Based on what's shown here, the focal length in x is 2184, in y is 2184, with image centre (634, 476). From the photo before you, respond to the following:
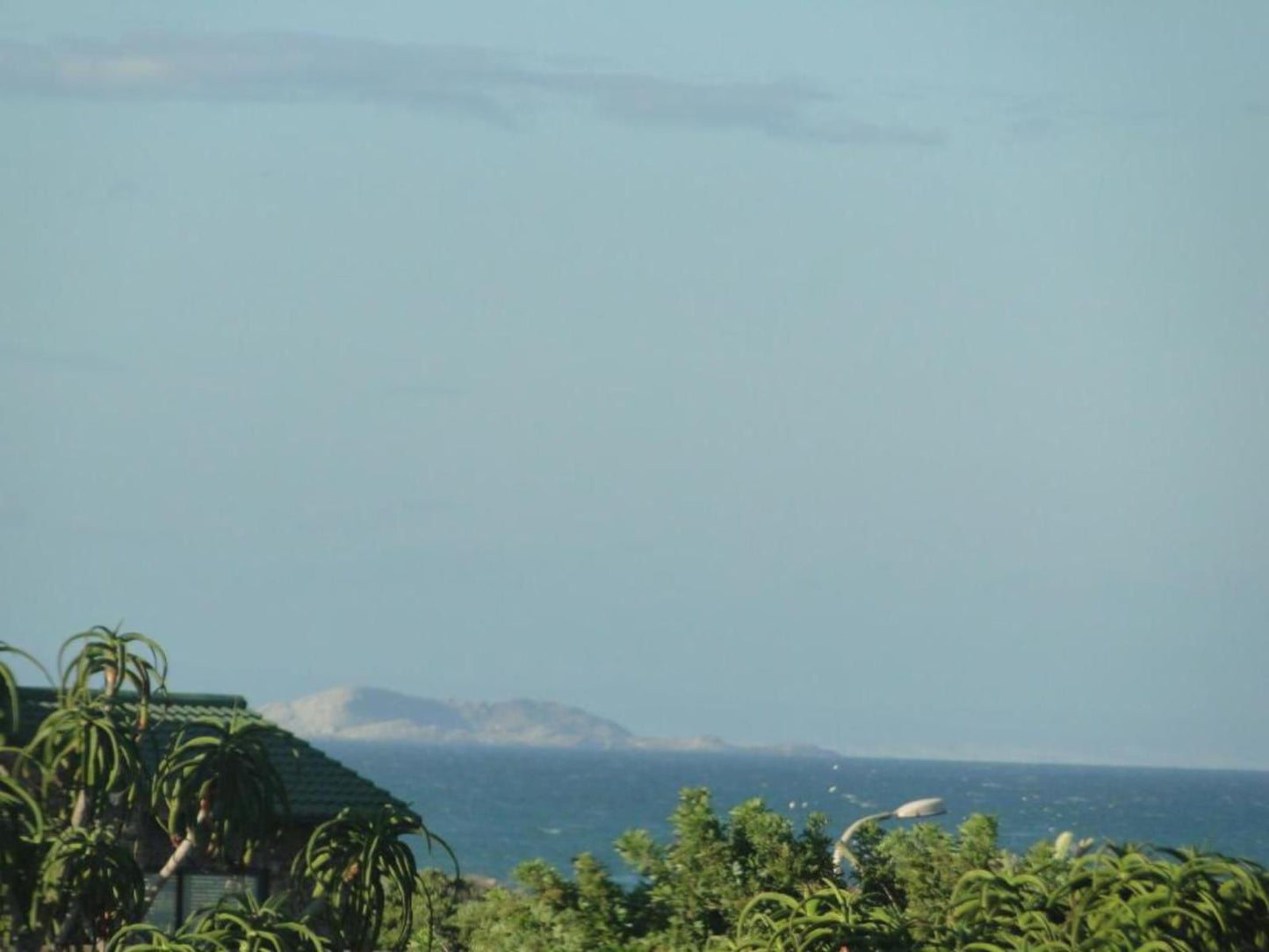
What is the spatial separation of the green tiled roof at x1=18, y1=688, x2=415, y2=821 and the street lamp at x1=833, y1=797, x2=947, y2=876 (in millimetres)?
5032

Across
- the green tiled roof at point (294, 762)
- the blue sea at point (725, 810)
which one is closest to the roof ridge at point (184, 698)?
the green tiled roof at point (294, 762)

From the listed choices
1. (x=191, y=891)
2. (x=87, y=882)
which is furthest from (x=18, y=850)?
(x=191, y=891)

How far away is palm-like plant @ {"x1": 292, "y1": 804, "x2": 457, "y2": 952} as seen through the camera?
63.5ft

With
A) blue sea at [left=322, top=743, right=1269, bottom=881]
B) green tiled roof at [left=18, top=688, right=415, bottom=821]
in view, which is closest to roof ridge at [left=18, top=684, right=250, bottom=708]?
green tiled roof at [left=18, top=688, right=415, bottom=821]

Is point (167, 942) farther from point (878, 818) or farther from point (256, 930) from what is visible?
point (878, 818)

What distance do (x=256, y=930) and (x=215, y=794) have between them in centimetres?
170

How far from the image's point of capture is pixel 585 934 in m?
23.6

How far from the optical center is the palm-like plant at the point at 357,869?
19.3m

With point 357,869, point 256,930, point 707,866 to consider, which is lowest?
point 256,930

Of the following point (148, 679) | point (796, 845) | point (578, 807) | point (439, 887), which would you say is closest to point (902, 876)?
point (796, 845)

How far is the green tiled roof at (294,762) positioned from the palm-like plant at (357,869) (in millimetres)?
1928

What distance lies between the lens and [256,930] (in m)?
17.4

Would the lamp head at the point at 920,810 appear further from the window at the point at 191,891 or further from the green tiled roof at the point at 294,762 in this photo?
the window at the point at 191,891

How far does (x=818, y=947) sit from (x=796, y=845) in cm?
707
